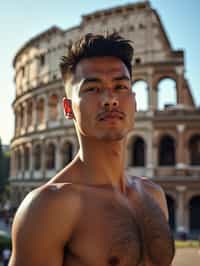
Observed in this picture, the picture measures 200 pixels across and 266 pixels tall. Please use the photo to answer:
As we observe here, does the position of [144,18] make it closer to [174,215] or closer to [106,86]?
[174,215]

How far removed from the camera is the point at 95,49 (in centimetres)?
181

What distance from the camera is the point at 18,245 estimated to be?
56.9 inches

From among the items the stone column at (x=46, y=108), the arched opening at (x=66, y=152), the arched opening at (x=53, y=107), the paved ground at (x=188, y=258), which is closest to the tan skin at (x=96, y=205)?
the paved ground at (x=188, y=258)

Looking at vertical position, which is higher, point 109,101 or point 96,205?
point 109,101

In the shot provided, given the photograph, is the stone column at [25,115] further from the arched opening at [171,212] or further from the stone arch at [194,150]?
the stone arch at [194,150]

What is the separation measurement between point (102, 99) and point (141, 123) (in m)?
18.7

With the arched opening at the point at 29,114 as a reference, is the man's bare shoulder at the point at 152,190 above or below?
below

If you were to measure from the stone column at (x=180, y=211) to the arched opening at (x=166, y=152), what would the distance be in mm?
2488

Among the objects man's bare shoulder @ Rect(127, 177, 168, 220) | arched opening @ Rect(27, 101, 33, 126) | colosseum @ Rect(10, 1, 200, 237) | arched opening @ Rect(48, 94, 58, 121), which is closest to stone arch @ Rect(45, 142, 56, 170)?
colosseum @ Rect(10, 1, 200, 237)

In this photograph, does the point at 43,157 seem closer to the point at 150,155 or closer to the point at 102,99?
the point at 150,155

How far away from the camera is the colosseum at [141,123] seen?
19.4 m

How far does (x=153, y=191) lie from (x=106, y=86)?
0.93 meters

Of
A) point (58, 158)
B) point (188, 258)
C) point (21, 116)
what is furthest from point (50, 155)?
point (188, 258)

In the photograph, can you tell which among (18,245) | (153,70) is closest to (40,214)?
(18,245)
